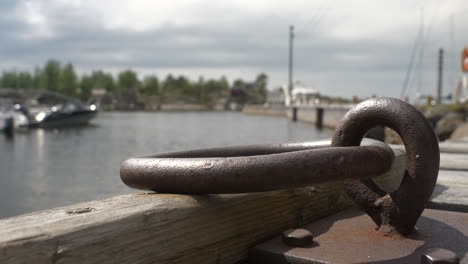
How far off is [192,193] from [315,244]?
0.60 m

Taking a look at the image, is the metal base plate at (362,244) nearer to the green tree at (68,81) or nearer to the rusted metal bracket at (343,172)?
the rusted metal bracket at (343,172)

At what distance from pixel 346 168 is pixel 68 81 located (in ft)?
431

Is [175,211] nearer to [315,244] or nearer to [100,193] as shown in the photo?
[315,244]

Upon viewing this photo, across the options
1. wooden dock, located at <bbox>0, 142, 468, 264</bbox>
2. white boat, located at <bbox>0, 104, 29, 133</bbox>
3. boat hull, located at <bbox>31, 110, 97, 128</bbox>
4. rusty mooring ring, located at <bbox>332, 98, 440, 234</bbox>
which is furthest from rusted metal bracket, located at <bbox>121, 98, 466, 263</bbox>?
boat hull, located at <bbox>31, 110, 97, 128</bbox>

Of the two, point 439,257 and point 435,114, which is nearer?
point 439,257

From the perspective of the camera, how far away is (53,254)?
1432 mm

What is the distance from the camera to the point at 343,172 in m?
2.03

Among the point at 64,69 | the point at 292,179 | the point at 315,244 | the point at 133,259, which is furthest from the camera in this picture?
the point at 64,69

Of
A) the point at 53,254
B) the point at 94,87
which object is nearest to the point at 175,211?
the point at 53,254

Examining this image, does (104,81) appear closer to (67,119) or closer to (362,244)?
(67,119)

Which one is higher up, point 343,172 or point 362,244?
point 343,172

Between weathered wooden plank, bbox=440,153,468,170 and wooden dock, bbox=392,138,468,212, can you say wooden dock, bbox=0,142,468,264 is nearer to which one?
wooden dock, bbox=392,138,468,212

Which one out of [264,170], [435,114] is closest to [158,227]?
[264,170]

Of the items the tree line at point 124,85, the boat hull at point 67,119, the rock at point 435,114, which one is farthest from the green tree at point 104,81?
the rock at point 435,114
